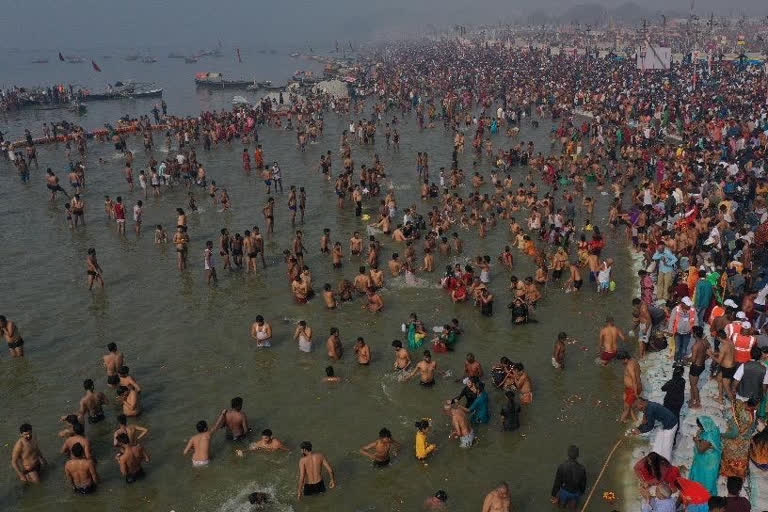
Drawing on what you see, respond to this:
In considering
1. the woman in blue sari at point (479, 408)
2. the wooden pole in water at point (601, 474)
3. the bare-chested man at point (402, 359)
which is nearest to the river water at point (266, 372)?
the wooden pole in water at point (601, 474)

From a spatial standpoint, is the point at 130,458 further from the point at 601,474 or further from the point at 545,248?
the point at 545,248

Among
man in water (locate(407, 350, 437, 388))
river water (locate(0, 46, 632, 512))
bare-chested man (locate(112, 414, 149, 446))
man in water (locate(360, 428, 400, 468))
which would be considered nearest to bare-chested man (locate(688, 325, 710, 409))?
river water (locate(0, 46, 632, 512))

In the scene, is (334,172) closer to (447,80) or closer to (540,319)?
(540,319)

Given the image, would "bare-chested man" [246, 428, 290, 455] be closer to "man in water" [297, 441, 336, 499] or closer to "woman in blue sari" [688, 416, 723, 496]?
"man in water" [297, 441, 336, 499]

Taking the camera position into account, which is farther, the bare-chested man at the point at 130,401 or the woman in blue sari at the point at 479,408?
the bare-chested man at the point at 130,401

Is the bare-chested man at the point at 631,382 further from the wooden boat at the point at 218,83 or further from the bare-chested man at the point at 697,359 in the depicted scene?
the wooden boat at the point at 218,83

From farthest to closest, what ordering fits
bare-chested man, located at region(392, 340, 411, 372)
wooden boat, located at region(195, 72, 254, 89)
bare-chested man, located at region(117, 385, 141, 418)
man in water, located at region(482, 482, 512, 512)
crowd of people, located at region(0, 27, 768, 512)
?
wooden boat, located at region(195, 72, 254, 89) < bare-chested man, located at region(392, 340, 411, 372) < bare-chested man, located at region(117, 385, 141, 418) < crowd of people, located at region(0, 27, 768, 512) < man in water, located at region(482, 482, 512, 512)

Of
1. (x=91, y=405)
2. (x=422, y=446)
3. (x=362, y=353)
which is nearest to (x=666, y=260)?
(x=362, y=353)
